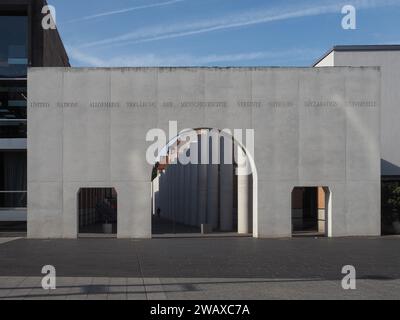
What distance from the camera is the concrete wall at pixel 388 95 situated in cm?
3491

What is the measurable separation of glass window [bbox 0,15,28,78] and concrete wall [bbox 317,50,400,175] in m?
17.9

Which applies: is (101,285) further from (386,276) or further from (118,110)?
(118,110)

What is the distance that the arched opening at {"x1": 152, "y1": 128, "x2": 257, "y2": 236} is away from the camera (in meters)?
30.4

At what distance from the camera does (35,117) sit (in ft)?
85.4

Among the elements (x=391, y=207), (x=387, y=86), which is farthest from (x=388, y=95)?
(x=391, y=207)

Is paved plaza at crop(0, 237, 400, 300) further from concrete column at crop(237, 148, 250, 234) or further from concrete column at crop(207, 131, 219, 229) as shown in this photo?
concrete column at crop(207, 131, 219, 229)

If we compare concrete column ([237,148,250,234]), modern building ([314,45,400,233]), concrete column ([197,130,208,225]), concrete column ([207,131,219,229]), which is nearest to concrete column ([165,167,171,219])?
concrete column ([197,130,208,225])

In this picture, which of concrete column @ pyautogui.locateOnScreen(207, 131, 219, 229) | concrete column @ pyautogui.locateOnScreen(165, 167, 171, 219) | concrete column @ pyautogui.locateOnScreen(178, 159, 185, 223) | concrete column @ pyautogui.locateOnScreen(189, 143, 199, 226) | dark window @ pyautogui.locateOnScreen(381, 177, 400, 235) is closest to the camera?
dark window @ pyautogui.locateOnScreen(381, 177, 400, 235)

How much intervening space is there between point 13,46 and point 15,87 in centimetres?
204

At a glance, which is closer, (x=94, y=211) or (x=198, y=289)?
(x=198, y=289)

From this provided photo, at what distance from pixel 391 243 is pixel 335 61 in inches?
605

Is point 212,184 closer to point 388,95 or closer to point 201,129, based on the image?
point 201,129

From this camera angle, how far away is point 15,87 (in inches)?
1127
